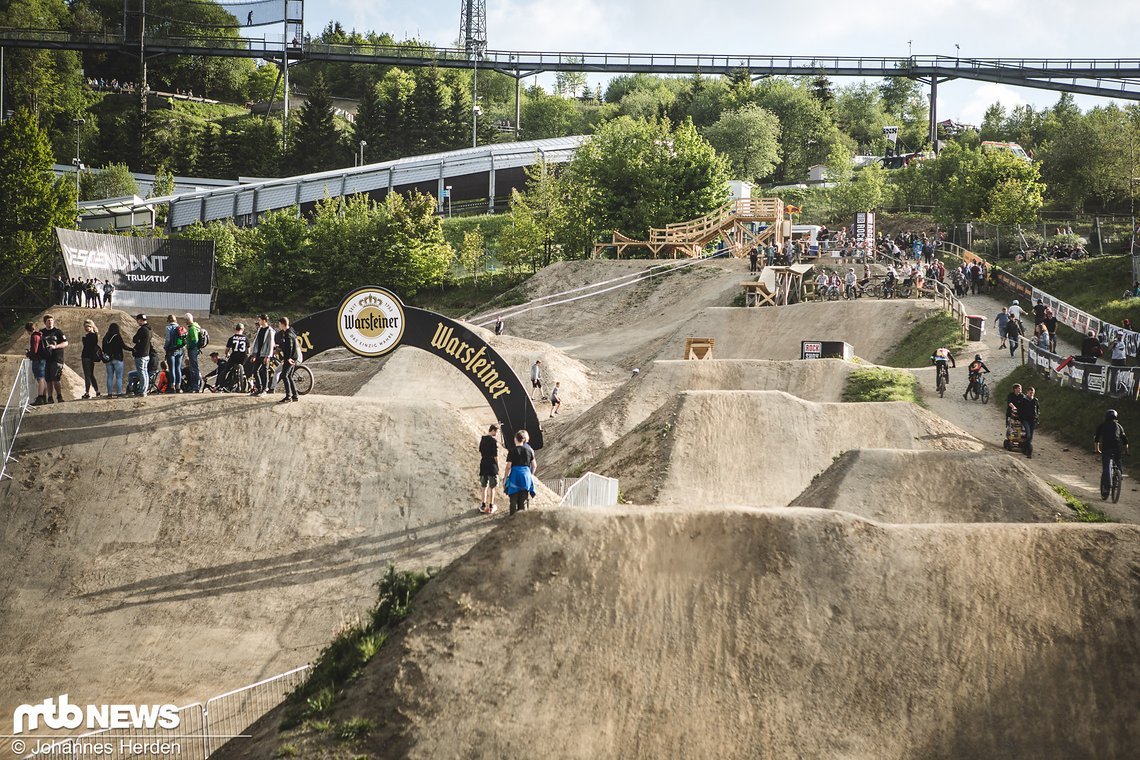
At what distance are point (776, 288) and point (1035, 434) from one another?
71.3 ft

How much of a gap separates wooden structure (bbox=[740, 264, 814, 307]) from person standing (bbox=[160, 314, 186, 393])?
2916 cm

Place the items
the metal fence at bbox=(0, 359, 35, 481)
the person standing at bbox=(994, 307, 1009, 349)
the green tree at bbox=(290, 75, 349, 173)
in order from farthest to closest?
the green tree at bbox=(290, 75, 349, 173) < the person standing at bbox=(994, 307, 1009, 349) < the metal fence at bbox=(0, 359, 35, 481)

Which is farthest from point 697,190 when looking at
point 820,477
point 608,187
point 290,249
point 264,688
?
point 264,688

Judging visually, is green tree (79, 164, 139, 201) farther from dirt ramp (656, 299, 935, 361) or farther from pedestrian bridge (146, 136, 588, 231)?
dirt ramp (656, 299, 935, 361)

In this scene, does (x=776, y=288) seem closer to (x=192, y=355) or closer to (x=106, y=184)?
(x=192, y=355)

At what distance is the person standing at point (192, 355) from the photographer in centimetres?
2386

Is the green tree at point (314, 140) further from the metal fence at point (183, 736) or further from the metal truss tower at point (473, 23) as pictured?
the metal fence at point (183, 736)

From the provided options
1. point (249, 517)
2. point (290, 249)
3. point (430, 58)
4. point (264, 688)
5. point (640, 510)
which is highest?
point (430, 58)

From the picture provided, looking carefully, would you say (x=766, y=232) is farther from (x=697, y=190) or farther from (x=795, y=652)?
(x=795, y=652)

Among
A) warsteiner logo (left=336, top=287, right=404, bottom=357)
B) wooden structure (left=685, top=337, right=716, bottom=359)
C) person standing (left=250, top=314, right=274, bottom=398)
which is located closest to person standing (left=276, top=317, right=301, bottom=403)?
person standing (left=250, top=314, right=274, bottom=398)

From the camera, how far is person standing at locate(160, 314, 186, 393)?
77.8ft

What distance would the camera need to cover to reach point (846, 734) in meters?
13.4

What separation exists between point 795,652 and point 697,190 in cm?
5245
